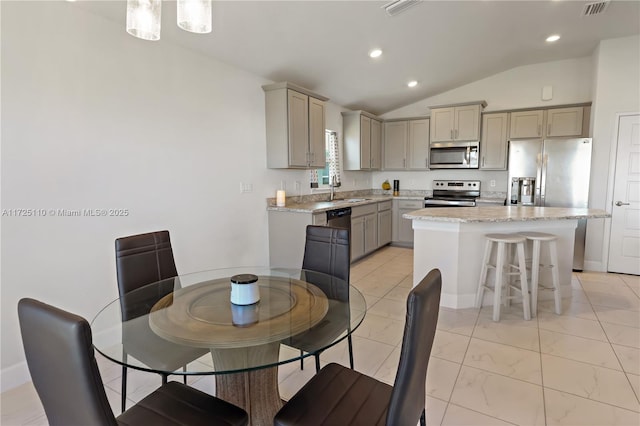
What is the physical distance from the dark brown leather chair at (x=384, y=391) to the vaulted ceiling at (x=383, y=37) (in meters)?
2.62

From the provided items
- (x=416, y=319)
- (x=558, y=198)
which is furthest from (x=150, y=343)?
(x=558, y=198)

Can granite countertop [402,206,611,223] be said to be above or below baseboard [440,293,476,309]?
above

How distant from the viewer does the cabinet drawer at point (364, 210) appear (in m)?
4.77

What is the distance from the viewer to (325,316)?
1.47m

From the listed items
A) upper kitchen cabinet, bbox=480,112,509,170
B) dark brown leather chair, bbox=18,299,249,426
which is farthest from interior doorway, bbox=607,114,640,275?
dark brown leather chair, bbox=18,299,249,426

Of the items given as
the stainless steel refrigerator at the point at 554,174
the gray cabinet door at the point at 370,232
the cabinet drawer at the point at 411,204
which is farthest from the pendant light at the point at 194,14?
the cabinet drawer at the point at 411,204

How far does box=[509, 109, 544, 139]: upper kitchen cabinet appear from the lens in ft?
16.6

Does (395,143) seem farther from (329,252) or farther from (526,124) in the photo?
(329,252)

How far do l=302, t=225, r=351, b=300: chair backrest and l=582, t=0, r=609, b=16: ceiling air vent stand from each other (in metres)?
3.57

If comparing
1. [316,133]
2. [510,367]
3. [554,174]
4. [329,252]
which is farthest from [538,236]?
[316,133]

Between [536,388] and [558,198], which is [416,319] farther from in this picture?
[558,198]

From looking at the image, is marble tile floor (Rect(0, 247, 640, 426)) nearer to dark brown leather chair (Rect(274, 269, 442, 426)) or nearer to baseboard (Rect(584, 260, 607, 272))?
dark brown leather chair (Rect(274, 269, 442, 426))

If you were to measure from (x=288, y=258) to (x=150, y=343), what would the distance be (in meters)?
2.72

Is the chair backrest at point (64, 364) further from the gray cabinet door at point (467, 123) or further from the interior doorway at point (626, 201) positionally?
the gray cabinet door at point (467, 123)
